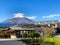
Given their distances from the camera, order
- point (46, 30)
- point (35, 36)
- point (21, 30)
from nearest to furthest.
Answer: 1. point (35, 36)
2. point (46, 30)
3. point (21, 30)

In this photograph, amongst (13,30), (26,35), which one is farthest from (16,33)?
(26,35)

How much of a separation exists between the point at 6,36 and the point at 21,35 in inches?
142

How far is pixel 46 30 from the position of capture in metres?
44.2

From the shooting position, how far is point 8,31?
46.2m

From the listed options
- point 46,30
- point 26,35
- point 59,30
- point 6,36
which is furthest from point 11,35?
point 59,30

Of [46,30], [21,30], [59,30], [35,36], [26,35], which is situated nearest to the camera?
[35,36]

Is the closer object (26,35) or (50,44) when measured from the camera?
(50,44)

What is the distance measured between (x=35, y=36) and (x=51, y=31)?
624 centimetres

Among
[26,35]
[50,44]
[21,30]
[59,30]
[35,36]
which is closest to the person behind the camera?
[50,44]

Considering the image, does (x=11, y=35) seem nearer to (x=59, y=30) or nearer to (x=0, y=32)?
(x=0, y=32)

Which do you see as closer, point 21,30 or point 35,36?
point 35,36

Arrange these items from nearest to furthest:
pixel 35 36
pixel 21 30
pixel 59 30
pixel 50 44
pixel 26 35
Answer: pixel 50 44, pixel 35 36, pixel 26 35, pixel 21 30, pixel 59 30

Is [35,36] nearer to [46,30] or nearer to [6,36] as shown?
[46,30]

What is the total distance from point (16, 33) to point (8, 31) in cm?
203
